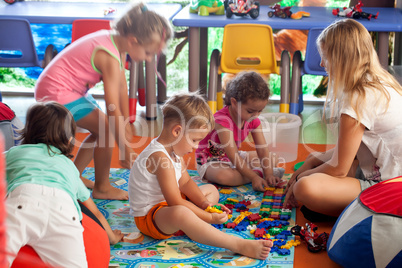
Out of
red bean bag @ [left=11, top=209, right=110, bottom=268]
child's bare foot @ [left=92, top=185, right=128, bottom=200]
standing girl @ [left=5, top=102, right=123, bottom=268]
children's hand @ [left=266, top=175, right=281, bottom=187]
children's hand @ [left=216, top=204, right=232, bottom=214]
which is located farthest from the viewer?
children's hand @ [left=266, top=175, right=281, bottom=187]

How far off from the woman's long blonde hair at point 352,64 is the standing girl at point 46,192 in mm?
981

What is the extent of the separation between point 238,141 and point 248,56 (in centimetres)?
75

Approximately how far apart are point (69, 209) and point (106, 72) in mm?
835

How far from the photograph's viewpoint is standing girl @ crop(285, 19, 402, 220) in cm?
181

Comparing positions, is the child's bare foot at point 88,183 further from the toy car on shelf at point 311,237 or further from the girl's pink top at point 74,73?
the toy car on shelf at point 311,237

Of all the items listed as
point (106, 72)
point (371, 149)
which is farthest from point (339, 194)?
point (106, 72)

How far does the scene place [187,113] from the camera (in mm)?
1832

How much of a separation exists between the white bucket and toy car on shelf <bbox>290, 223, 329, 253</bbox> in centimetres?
84

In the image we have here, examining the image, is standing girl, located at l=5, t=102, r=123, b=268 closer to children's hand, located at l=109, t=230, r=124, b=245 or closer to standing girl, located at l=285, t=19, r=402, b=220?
children's hand, located at l=109, t=230, r=124, b=245

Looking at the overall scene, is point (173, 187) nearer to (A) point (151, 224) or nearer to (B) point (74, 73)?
(A) point (151, 224)

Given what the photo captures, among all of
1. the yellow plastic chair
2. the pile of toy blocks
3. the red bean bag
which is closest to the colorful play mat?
the pile of toy blocks

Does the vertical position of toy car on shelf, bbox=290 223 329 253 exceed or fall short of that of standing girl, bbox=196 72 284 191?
it falls short

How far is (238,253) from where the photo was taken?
1756 mm

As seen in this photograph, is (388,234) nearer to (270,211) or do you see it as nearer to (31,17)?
(270,211)
